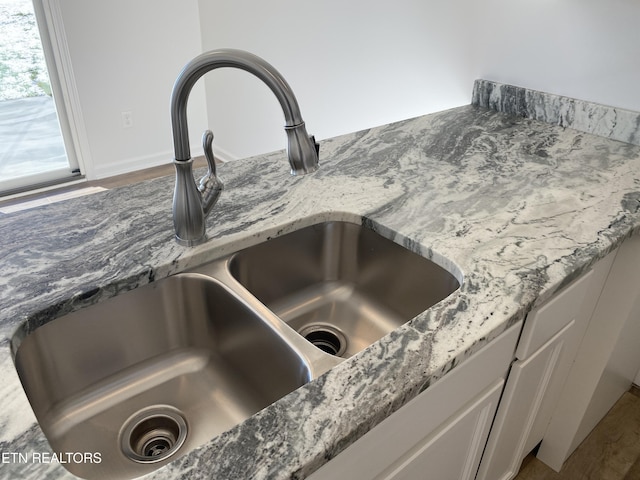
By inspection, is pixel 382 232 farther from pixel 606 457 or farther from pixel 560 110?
pixel 606 457

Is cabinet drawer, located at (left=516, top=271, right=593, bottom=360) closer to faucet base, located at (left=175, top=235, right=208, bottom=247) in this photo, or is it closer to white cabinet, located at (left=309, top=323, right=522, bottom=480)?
white cabinet, located at (left=309, top=323, right=522, bottom=480)

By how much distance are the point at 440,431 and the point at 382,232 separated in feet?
1.41

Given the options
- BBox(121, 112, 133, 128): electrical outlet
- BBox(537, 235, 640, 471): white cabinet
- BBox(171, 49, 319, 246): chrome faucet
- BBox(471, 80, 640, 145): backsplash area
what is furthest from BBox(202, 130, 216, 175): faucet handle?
BBox(121, 112, 133, 128): electrical outlet

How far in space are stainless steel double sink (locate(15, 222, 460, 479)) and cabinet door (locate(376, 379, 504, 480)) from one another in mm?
226

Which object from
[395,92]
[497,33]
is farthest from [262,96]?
[497,33]

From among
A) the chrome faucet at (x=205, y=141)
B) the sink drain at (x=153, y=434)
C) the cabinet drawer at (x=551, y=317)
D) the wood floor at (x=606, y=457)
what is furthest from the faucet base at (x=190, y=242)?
the wood floor at (x=606, y=457)

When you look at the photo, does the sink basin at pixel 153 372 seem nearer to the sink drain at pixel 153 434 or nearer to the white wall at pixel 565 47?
the sink drain at pixel 153 434

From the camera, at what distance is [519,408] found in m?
1.20

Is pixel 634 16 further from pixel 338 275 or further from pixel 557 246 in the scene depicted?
pixel 338 275

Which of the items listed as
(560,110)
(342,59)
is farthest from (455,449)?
(342,59)

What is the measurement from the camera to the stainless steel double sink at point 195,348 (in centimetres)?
87

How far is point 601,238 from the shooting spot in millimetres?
1061

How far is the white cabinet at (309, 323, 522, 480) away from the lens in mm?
740

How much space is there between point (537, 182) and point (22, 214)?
127cm
